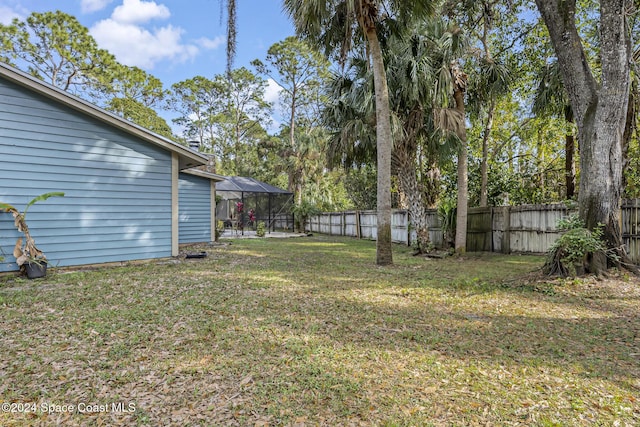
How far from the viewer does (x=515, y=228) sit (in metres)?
9.67

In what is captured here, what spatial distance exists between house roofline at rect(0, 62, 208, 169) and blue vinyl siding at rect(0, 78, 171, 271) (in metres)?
0.17

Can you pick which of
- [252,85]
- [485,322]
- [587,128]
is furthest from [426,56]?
[252,85]

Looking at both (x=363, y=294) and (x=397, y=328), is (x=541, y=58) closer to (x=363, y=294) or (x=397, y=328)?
(x=363, y=294)

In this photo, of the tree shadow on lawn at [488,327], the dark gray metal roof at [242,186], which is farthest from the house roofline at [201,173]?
Answer: the tree shadow on lawn at [488,327]

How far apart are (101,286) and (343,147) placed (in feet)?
21.2

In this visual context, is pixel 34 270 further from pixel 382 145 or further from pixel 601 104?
pixel 601 104

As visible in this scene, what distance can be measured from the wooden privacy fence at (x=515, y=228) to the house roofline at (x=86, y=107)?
25.3 feet

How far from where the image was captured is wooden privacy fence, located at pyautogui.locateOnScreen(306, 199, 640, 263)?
7.07 meters

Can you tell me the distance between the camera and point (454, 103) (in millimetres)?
8922

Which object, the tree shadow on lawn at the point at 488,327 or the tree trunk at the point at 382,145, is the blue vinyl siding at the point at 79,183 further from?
the tree trunk at the point at 382,145

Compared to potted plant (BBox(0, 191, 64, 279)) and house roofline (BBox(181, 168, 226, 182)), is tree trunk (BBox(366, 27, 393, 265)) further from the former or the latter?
house roofline (BBox(181, 168, 226, 182))

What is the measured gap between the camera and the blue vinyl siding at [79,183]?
19.4 feet

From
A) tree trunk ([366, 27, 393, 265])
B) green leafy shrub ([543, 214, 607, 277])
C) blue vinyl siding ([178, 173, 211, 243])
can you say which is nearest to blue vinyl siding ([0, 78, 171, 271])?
blue vinyl siding ([178, 173, 211, 243])

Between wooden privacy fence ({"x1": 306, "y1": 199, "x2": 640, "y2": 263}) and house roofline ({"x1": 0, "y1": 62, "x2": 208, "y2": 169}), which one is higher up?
house roofline ({"x1": 0, "y1": 62, "x2": 208, "y2": 169})
